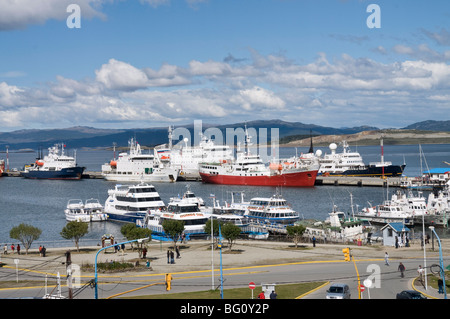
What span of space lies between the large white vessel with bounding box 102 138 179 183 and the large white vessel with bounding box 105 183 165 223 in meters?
59.1

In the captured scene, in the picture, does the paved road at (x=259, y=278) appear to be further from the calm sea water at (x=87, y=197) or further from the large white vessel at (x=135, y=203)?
the large white vessel at (x=135, y=203)

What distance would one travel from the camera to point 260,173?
353 ft

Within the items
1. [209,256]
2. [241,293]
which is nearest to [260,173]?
[209,256]

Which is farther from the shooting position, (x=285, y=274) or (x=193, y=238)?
(x=193, y=238)

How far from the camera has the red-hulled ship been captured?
104938 mm

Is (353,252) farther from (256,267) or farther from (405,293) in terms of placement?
(405,293)

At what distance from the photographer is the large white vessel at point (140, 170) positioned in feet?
402

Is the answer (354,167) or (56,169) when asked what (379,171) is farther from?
(56,169)

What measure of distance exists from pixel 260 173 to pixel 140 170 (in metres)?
31.7

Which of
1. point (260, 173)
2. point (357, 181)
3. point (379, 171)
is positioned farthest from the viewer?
point (379, 171)

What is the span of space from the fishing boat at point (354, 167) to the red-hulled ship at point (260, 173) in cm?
790
